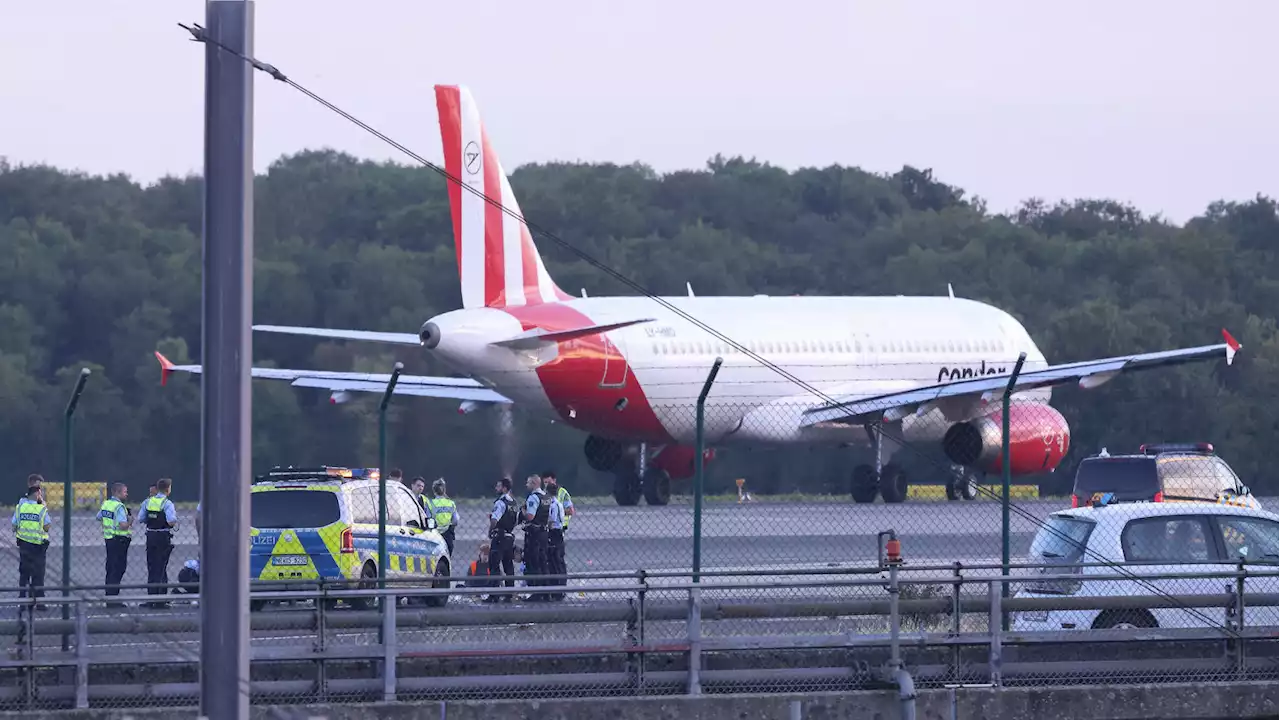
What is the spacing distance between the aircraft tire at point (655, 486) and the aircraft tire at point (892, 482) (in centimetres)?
425

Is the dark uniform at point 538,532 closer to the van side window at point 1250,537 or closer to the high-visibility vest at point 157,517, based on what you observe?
the high-visibility vest at point 157,517

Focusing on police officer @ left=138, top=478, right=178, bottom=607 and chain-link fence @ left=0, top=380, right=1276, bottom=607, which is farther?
police officer @ left=138, top=478, right=178, bottom=607

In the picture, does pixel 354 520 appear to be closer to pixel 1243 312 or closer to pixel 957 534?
pixel 957 534

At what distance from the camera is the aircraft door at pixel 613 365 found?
37656mm

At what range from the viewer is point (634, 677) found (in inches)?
537

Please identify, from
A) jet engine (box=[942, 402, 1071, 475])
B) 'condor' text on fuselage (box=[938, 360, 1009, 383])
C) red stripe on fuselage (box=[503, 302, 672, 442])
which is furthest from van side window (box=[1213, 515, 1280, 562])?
'condor' text on fuselage (box=[938, 360, 1009, 383])

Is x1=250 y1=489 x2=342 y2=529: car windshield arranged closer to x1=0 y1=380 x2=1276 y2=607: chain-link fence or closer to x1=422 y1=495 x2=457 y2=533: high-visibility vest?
x1=0 y1=380 x2=1276 y2=607: chain-link fence

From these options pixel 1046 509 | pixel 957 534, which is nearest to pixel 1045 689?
pixel 957 534

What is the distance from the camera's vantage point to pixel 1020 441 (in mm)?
37656

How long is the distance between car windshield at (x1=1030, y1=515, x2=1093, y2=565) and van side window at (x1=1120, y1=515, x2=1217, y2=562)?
0.36 m

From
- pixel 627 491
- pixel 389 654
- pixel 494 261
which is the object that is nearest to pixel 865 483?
pixel 627 491

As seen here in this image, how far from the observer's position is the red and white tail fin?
35.9 m

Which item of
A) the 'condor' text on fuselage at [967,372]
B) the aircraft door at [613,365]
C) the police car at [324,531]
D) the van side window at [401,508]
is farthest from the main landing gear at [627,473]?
the police car at [324,531]

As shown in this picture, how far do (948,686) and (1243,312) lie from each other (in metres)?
50.5
